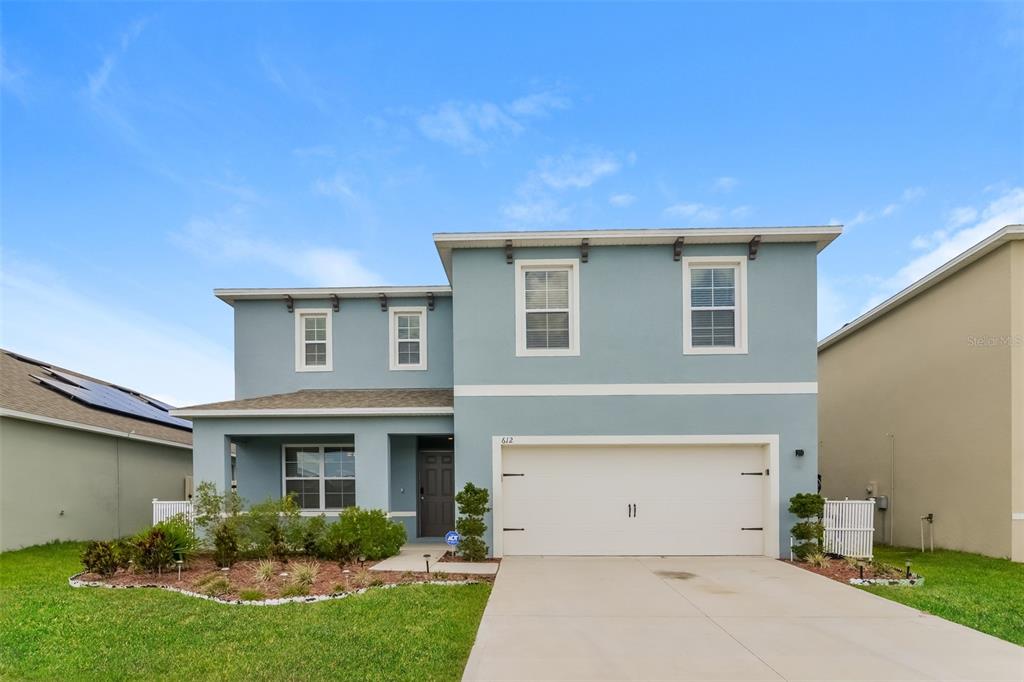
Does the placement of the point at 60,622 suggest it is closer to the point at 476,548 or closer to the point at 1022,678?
the point at 476,548

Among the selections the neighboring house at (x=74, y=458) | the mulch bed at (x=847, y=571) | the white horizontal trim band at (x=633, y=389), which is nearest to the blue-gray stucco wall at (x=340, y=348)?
→ the white horizontal trim band at (x=633, y=389)

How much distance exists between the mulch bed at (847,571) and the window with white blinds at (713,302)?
4030 mm

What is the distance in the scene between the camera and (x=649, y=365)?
1033cm

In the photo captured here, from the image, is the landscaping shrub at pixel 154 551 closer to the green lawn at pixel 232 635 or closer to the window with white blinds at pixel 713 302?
the green lawn at pixel 232 635

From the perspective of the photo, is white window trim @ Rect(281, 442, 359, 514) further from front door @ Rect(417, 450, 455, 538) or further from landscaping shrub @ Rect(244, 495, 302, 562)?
landscaping shrub @ Rect(244, 495, 302, 562)

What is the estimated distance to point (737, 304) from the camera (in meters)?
10.4

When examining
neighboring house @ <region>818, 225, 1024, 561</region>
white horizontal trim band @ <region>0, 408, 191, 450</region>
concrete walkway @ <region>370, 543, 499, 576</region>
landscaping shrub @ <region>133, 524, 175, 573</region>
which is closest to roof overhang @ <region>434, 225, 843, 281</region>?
neighboring house @ <region>818, 225, 1024, 561</region>

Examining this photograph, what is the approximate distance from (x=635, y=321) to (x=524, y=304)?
2.16 meters

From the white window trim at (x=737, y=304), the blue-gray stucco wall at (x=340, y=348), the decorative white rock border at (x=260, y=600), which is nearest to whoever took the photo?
the decorative white rock border at (x=260, y=600)

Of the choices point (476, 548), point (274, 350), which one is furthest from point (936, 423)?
point (274, 350)

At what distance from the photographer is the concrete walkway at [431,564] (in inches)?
347

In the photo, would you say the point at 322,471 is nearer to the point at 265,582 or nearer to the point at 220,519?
the point at 220,519

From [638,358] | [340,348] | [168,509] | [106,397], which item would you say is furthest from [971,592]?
[106,397]

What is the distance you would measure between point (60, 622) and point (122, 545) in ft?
8.85
